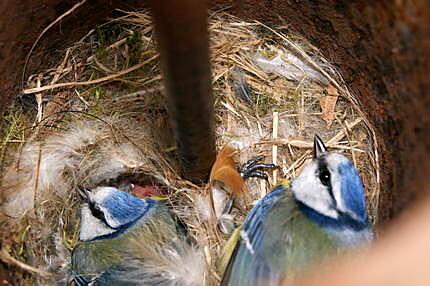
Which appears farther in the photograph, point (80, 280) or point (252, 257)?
point (80, 280)

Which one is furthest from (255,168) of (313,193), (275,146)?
(313,193)

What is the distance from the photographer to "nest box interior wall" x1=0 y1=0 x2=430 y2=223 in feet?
5.23

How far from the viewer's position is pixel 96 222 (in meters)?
2.13

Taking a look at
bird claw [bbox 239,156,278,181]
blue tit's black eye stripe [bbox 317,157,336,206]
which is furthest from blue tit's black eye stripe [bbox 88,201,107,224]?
blue tit's black eye stripe [bbox 317,157,336,206]

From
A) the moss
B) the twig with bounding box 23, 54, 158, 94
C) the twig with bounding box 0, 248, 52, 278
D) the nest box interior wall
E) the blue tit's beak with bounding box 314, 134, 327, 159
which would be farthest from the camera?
the moss

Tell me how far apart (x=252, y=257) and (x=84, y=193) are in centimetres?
64

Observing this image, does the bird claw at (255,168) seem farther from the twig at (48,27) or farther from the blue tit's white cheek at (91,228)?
the twig at (48,27)

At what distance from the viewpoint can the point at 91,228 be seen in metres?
2.12

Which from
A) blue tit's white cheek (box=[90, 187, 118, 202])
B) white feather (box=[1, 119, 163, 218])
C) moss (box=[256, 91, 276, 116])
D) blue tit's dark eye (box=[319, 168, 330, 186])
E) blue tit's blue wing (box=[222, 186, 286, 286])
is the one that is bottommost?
blue tit's blue wing (box=[222, 186, 286, 286])

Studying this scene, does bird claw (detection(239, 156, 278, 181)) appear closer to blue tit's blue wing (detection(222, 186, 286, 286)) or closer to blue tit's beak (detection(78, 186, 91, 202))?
blue tit's blue wing (detection(222, 186, 286, 286))

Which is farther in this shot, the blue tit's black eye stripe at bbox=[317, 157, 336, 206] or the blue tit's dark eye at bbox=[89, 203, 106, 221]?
the blue tit's dark eye at bbox=[89, 203, 106, 221]

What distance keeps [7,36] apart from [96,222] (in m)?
0.65

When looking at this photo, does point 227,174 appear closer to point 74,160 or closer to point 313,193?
point 313,193

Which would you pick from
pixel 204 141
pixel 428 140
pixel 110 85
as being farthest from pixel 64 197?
pixel 428 140
